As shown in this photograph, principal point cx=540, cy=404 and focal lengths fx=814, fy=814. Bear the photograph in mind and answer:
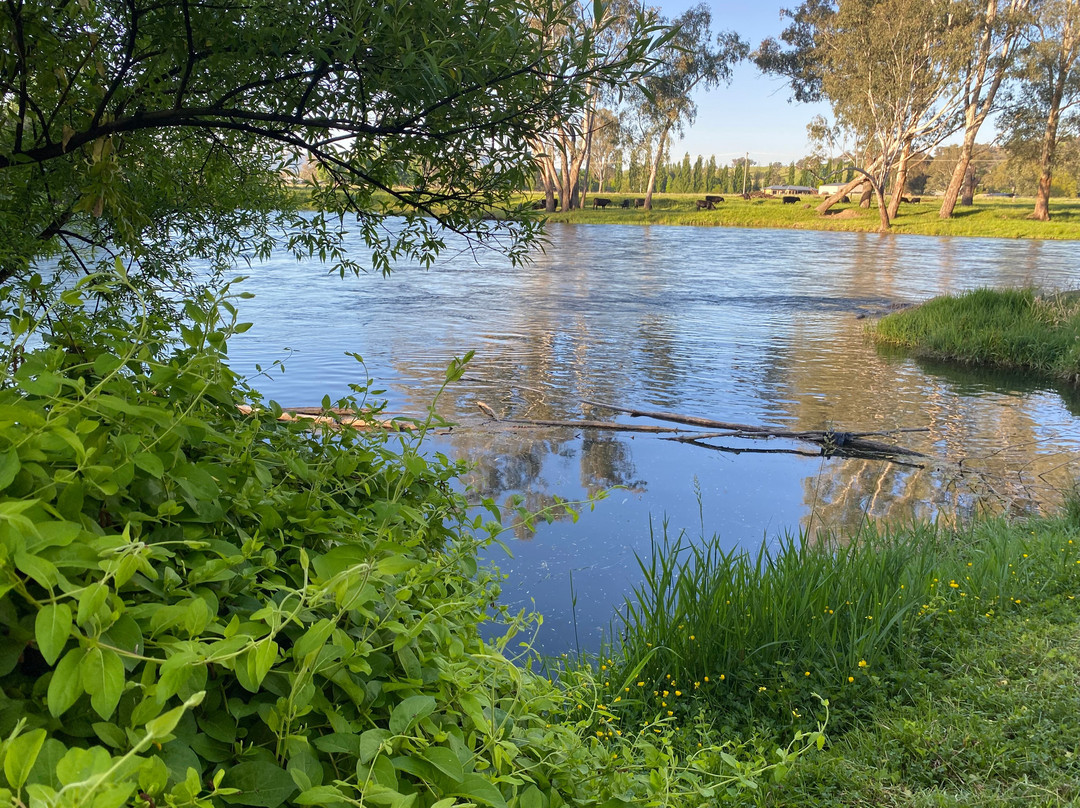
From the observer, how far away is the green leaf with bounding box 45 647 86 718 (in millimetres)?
864

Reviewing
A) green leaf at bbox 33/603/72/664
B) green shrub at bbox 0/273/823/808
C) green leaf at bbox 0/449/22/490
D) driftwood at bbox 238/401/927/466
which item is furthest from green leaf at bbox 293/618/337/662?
driftwood at bbox 238/401/927/466

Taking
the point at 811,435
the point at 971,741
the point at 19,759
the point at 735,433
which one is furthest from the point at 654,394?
the point at 19,759

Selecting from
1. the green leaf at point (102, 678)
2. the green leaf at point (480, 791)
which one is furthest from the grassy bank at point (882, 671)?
the green leaf at point (102, 678)

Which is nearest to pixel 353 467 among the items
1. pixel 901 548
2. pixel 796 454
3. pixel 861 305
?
pixel 901 548

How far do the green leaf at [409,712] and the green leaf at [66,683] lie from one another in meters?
0.43

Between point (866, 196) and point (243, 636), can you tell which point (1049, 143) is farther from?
point (243, 636)

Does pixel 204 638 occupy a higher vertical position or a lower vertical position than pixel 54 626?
lower

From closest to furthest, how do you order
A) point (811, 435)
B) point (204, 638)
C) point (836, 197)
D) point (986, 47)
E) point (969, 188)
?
point (204, 638)
point (811, 435)
point (986, 47)
point (836, 197)
point (969, 188)

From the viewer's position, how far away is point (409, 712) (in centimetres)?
119

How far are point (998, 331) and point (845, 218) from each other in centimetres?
3918

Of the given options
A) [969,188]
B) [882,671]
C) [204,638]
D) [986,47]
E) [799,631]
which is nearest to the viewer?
[204,638]

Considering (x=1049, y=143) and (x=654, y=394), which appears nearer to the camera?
(x=654, y=394)

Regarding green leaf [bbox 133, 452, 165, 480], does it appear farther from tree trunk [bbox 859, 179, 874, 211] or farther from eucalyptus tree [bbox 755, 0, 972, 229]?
tree trunk [bbox 859, 179, 874, 211]

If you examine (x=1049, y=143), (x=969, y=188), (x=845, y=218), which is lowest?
(x=845, y=218)
